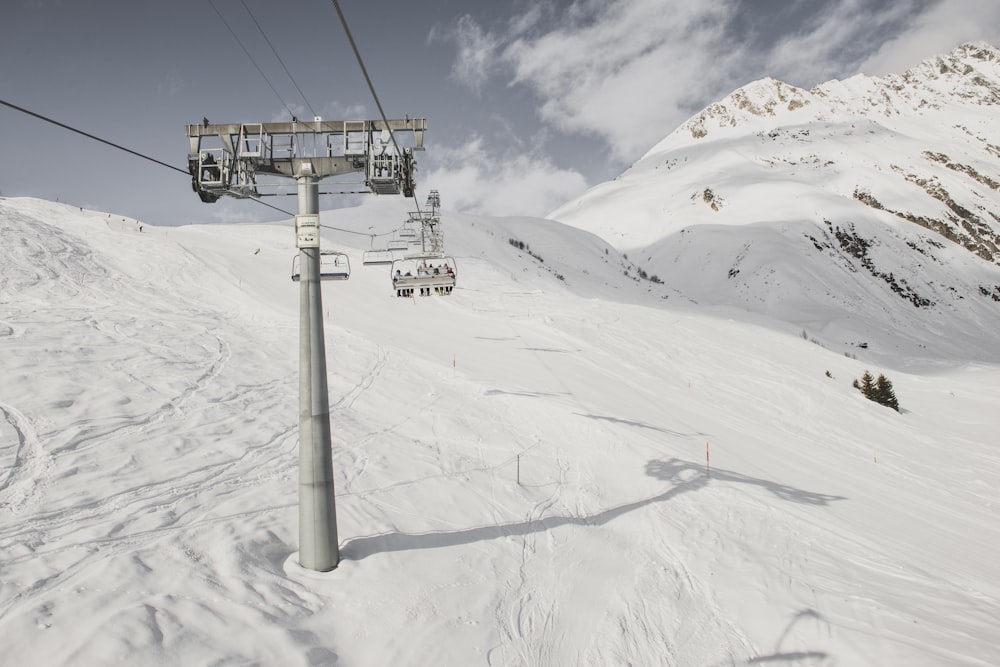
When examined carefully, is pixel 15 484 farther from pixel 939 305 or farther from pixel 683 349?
pixel 939 305

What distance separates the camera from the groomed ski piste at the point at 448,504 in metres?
6.28

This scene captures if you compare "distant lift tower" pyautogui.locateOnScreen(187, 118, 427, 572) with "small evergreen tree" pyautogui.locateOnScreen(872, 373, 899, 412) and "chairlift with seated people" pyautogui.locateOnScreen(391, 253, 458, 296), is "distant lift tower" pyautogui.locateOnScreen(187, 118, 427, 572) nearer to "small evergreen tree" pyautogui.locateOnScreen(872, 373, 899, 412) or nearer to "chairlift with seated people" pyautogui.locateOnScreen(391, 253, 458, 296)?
"chairlift with seated people" pyautogui.locateOnScreen(391, 253, 458, 296)

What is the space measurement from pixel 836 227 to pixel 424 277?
331 ft

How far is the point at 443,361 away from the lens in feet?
69.2

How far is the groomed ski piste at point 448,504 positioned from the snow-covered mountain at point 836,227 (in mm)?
43706

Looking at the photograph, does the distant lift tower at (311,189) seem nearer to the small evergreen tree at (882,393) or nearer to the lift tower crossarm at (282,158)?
the lift tower crossarm at (282,158)

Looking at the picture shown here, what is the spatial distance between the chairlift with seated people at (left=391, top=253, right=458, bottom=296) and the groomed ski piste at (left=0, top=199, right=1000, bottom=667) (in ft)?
10.2

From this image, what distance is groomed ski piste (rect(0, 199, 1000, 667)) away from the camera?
6277 millimetres

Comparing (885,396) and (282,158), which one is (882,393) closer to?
(885,396)

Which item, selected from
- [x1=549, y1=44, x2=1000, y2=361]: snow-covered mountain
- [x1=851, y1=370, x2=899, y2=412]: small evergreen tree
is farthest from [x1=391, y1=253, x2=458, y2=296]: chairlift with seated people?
[x1=549, y1=44, x2=1000, y2=361]: snow-covered mountain

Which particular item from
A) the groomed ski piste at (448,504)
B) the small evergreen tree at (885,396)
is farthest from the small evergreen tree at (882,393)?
the groomed ski piste at (448,504)

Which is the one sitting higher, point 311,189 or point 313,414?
point 311,189

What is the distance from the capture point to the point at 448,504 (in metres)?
10.0

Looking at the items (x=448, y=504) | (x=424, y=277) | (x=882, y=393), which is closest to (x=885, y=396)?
(x=882, y=393)
